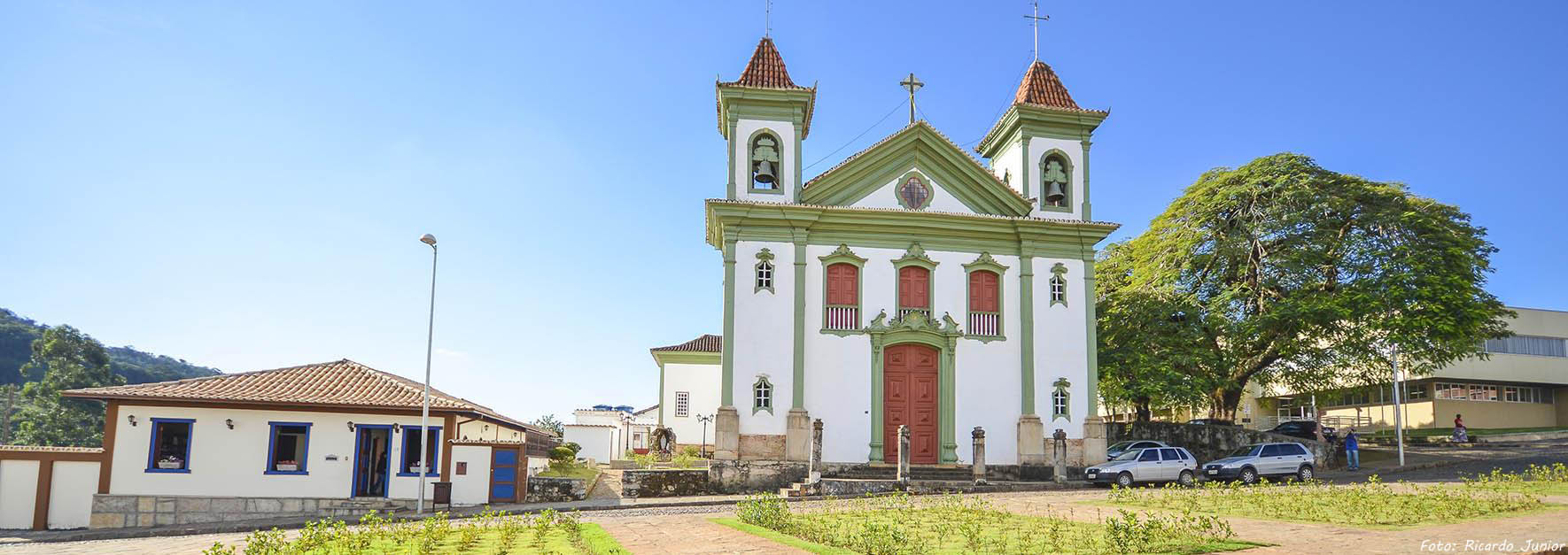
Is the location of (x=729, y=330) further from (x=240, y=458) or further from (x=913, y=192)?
(x=240, y=458)

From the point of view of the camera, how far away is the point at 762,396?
79.6ft

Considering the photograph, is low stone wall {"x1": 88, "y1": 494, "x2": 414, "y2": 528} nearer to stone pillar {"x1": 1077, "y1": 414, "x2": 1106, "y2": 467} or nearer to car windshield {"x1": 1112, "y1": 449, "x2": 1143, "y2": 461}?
stone pillar {"x1": 1077, "y1": 414, "x2": 1106, "y2": 467}

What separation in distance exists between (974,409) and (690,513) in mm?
9707

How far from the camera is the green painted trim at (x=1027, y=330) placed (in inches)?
991

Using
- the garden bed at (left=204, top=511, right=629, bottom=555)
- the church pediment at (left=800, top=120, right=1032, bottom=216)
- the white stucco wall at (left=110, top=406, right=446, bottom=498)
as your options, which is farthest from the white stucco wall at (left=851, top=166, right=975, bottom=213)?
the garden bed at (left=204, top=511, right=629, bottom=555)

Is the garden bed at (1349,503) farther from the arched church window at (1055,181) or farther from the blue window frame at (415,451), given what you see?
the blue window frame at (415,451)

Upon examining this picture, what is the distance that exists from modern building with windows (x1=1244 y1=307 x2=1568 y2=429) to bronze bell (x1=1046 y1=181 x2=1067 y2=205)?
23293mm

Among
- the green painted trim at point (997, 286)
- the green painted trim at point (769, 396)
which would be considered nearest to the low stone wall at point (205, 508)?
the green painted trim at point (769, 396)

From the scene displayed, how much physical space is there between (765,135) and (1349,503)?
15.6m

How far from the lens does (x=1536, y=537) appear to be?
1056 cm

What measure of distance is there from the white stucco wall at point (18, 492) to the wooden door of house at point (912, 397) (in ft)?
57.6

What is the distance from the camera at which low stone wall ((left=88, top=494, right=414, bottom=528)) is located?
20797 mm

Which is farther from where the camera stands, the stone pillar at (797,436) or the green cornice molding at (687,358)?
the green cornice molding at (687,358)

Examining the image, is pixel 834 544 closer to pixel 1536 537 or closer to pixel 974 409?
pixel 1536 537
